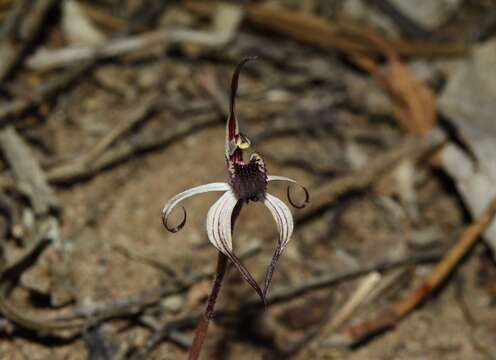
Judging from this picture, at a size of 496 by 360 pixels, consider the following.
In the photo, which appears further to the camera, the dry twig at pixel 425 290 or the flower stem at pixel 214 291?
the dry twig at pixel 425 290

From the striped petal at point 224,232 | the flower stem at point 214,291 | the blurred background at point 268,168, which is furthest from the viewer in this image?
the blurred background at point 268,168

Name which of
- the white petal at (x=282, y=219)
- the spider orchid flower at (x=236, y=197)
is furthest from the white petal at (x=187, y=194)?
the white petal at (x=282, y=219)

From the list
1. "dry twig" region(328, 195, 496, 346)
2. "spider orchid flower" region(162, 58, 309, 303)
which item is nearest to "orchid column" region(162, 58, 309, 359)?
"spider orchid flower" region(162, 58, 309, 303)

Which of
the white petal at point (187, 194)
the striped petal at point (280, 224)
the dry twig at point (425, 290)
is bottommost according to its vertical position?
the dry twig at point (425, 290)

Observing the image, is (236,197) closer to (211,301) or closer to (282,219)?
(282,219)

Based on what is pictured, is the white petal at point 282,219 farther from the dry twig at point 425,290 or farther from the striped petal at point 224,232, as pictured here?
the dry twig at point 425,290

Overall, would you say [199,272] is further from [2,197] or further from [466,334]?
[466,334]
